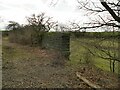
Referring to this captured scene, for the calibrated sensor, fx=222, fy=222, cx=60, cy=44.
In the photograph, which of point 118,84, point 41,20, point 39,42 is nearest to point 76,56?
point 118,84

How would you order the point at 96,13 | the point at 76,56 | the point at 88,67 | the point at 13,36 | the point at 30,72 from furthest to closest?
the point at 13,36, the point at 76,56, the point at 88,67, the point at 30,72, the point at 96,13

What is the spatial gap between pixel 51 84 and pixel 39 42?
11302 millimetres

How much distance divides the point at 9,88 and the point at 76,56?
5219mm

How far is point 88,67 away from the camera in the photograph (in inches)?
391

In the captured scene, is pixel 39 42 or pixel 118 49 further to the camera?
pixel 39 42

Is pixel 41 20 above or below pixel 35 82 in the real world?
above

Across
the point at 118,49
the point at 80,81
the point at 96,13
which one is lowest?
the point at 80,81

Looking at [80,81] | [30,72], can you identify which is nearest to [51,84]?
[80,81]

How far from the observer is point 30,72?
27.2 ft

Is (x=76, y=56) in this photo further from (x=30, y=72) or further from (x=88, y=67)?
(x=30, y=72)

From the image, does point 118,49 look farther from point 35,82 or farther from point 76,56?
point 76,56

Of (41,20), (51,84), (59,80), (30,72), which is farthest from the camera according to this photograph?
(41,20)

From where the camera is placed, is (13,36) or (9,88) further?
(13,36)

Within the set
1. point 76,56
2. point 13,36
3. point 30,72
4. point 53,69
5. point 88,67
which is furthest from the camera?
point 13,36
